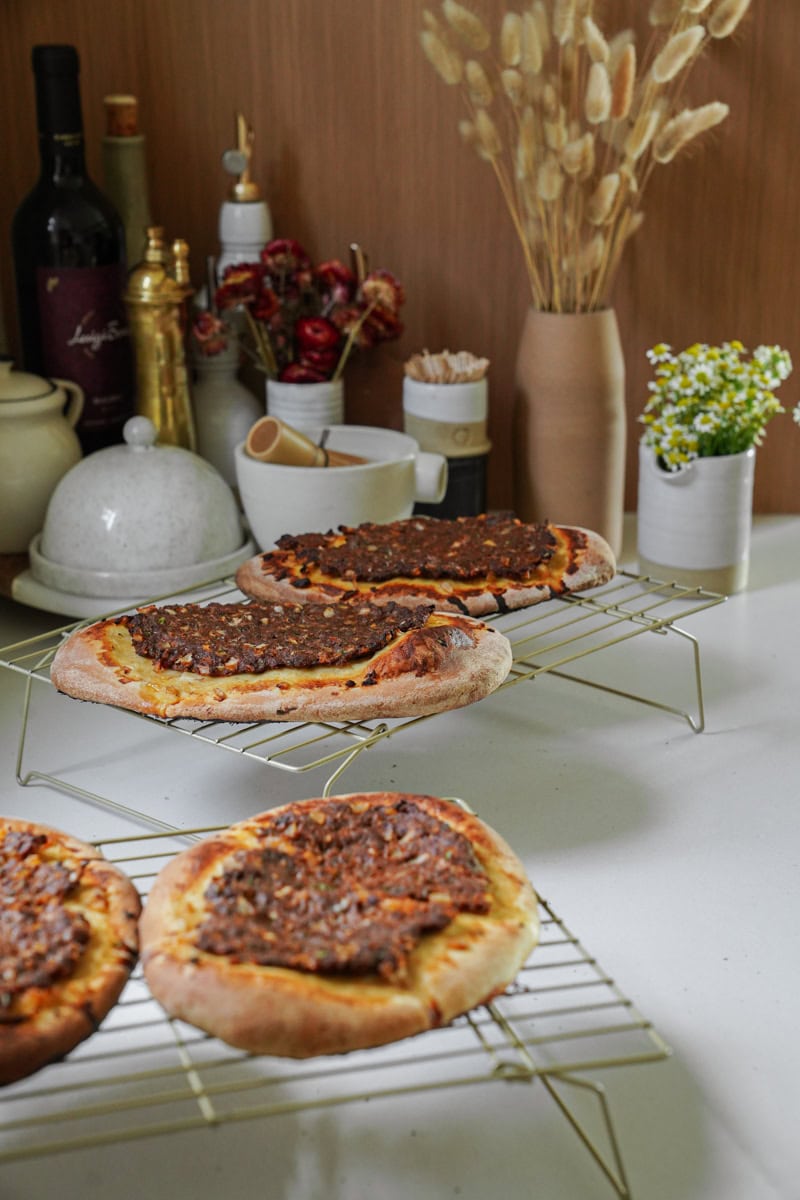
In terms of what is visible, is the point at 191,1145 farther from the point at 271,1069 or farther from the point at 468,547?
the point at 468,547

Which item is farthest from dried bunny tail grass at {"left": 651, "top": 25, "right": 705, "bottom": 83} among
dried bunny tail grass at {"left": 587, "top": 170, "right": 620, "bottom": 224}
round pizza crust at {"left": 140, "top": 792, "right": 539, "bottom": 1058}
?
round pizza crust at {"left": 140, "top": 792, "right": 539, "bottom": 1058}

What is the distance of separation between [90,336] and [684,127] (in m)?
0.83

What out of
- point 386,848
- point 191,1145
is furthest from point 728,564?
point 191,1145

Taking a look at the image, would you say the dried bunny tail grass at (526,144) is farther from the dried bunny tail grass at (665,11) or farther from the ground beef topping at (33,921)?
the ground beef topping at (33,921)

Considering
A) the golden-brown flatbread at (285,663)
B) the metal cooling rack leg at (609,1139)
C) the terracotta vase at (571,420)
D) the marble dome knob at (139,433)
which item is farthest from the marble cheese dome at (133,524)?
the metal cooling rack leg at (609,1139)

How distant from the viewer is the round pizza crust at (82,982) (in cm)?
78

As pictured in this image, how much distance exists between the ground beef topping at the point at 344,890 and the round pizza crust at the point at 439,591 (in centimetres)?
45

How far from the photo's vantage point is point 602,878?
48.0 inches

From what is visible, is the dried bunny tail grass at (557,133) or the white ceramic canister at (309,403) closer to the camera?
the dried bunny tail grass at (557,133)

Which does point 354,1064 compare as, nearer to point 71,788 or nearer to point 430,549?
point 71,788

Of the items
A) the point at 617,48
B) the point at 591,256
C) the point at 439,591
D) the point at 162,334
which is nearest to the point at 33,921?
the point at 439,591

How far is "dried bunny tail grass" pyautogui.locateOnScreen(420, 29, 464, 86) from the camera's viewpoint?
178 cm

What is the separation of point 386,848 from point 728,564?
101 cm

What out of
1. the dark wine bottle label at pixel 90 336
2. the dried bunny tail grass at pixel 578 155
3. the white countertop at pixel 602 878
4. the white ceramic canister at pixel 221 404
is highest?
the dried bunny tail grass at pixel 578 155
